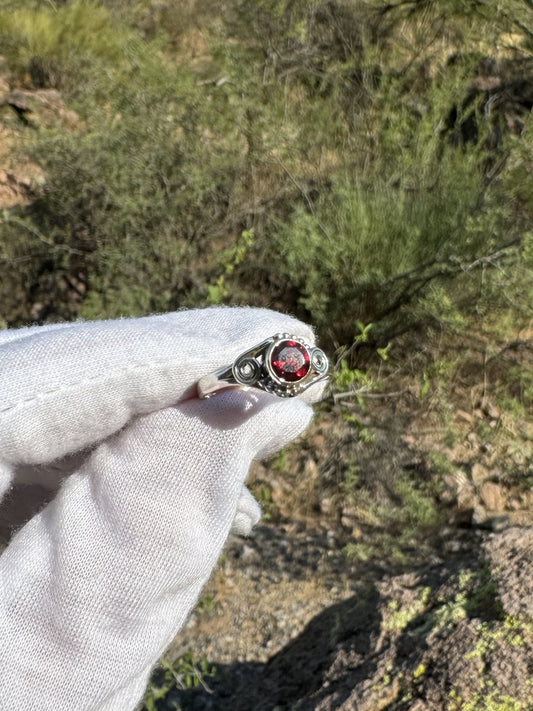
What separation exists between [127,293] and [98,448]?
214cm

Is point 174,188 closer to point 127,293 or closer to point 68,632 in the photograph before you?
point 127,293

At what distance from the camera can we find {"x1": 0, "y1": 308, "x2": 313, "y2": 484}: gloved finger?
91 centimetres

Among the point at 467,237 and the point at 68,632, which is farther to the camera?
the point at 467,237

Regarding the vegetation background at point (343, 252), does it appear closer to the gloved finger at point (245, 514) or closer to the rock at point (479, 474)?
the rock at point (479, 474)

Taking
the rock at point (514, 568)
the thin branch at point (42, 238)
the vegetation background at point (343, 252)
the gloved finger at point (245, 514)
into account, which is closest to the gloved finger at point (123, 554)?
the gloved finger at point (245, 514)

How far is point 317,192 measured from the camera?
3355 mm

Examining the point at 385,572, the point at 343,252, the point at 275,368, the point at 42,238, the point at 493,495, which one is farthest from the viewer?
the point at 42,238

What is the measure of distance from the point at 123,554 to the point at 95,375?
0.23 meters

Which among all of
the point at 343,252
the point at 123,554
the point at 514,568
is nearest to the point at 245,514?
the point at 123,554

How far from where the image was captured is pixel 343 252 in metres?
2.99

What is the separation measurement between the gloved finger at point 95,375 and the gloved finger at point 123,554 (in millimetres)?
39

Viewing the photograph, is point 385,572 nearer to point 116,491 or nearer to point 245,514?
point 245,514

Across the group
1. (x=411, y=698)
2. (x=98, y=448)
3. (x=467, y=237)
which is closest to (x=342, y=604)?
(x=411, y=698)

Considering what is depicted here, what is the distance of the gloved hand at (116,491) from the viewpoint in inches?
34.4
